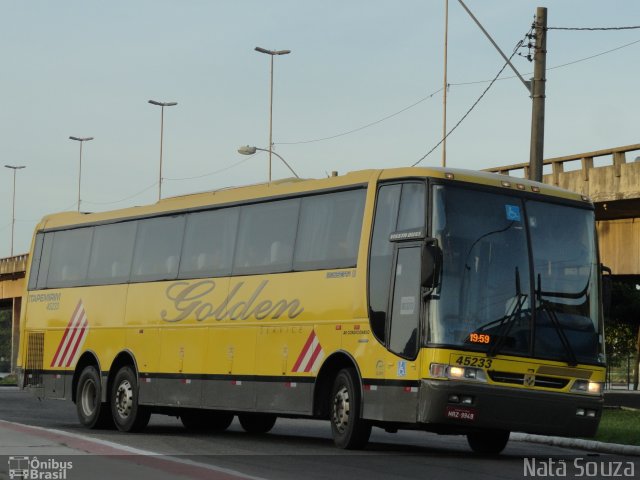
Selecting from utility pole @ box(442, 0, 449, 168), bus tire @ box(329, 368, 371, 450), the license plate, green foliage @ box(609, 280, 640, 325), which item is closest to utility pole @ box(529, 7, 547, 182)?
bus tire @ box(329, 368, 371, 450)

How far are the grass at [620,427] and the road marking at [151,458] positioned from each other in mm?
7545

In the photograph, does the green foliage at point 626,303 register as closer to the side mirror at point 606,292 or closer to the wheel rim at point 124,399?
the wheel rim at point 124,399

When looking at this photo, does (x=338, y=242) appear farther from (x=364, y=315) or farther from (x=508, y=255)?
(x=508, y=255)

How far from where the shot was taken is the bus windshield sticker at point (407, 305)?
16188 mm

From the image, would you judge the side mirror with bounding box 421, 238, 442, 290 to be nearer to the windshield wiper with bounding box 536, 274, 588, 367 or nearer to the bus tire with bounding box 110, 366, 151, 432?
the windshield wiper with bounding box 536, 274, 588, 367

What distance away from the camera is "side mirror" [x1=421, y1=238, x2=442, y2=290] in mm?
15648

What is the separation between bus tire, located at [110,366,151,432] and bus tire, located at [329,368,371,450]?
5159 mm

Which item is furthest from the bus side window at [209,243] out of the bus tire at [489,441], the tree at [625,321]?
the tree at [625,321]

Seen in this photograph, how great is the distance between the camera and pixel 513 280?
1631 cm

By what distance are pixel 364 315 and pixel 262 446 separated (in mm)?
2681

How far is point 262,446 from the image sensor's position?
18.6 m

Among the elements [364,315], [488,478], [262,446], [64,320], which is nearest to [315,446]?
[262,446]

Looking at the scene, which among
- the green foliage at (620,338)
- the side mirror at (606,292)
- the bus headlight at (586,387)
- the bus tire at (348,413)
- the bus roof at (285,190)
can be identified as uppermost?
the bus roof at (285,190)

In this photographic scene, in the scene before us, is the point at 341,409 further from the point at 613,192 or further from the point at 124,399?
the point at 613,192
